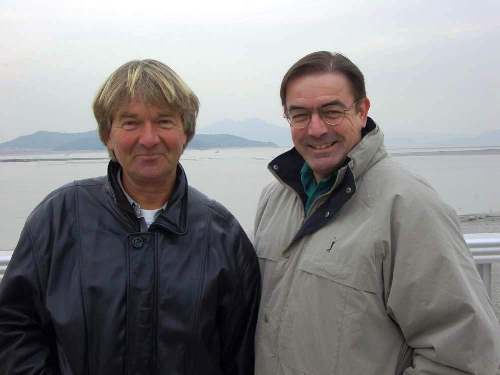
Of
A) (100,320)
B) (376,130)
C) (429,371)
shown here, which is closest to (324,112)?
(376,130)

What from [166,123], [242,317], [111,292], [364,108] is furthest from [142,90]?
[242,317]

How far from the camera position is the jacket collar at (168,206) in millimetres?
1878

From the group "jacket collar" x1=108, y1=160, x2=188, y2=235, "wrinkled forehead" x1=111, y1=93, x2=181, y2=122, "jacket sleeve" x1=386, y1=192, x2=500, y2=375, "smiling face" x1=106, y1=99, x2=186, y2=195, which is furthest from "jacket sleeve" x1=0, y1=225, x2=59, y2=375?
"jacket sleeve" x1=386, y1=192, x2=500, y2=375

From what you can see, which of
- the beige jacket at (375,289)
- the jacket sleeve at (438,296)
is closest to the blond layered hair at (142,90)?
the beige jacket at (375,289)

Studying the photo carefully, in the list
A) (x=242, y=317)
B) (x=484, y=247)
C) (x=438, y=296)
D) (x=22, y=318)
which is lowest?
(x=484, y=247)

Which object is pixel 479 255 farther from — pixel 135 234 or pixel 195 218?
pixel 135 234

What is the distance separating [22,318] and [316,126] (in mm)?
1251

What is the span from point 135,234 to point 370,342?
2.90 feet

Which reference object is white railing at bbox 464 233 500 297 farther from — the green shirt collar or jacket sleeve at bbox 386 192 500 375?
jacket sleeve at bbox 386 192 500 375

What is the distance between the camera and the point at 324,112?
6.38ft

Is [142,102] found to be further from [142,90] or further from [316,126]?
[316,126]

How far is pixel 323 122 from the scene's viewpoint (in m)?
1.94

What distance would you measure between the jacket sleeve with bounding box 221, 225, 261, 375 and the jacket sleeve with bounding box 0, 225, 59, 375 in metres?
0.65

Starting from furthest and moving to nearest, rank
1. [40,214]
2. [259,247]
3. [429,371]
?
[259,247], [40,214], [429,371]
